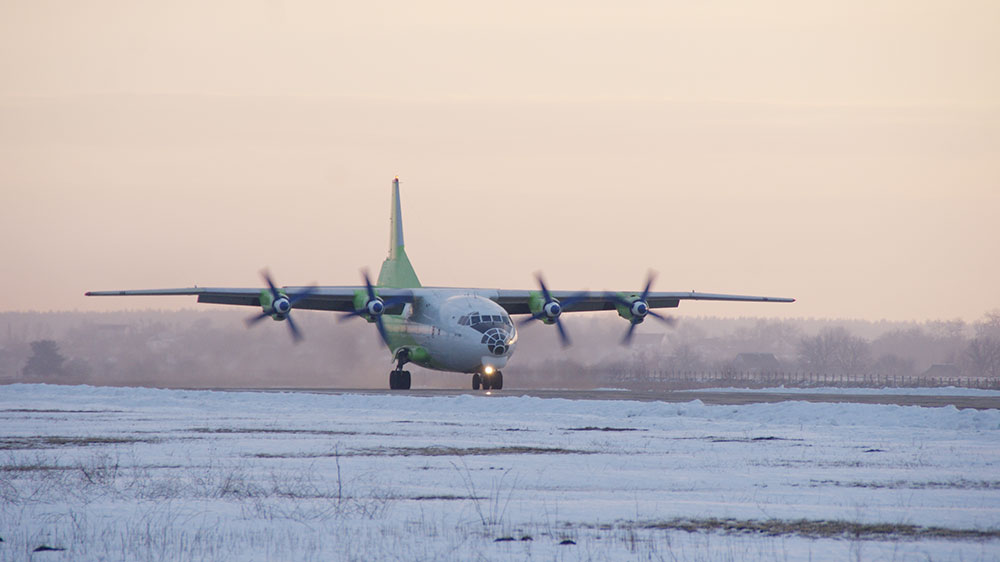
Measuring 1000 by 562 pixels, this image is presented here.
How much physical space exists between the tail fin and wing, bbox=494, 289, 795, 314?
5.27 m

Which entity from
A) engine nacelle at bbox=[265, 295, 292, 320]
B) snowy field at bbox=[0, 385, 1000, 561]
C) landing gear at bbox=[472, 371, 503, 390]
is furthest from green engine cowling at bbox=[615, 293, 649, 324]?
snowy field at bbox=[0, 385, 1000, 561]

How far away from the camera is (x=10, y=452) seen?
2188 centimetres

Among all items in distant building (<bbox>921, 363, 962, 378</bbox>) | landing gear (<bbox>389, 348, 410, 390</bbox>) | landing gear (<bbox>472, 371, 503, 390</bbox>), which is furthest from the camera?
distant building (<bbox>921, 363, 962, 378</bbox>)

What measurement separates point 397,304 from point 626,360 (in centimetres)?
4612

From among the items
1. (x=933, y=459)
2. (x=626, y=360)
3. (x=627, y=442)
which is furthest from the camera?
(x=626, y=360)

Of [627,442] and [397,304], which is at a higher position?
[397,304]

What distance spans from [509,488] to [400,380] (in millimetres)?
37888

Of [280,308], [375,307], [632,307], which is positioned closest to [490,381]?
[375,307]

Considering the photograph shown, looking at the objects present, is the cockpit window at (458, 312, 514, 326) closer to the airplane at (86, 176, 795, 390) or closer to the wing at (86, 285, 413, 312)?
the airplane at (86, 176, 795, 390)

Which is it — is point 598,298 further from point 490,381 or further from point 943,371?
point 943,371

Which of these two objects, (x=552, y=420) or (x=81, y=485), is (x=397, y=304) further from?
(x=81, y=485)

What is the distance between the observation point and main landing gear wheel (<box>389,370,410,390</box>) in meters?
54.5

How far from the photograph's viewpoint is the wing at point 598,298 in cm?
5447

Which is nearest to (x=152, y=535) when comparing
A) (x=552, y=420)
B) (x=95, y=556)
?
(x=95, y=556)
